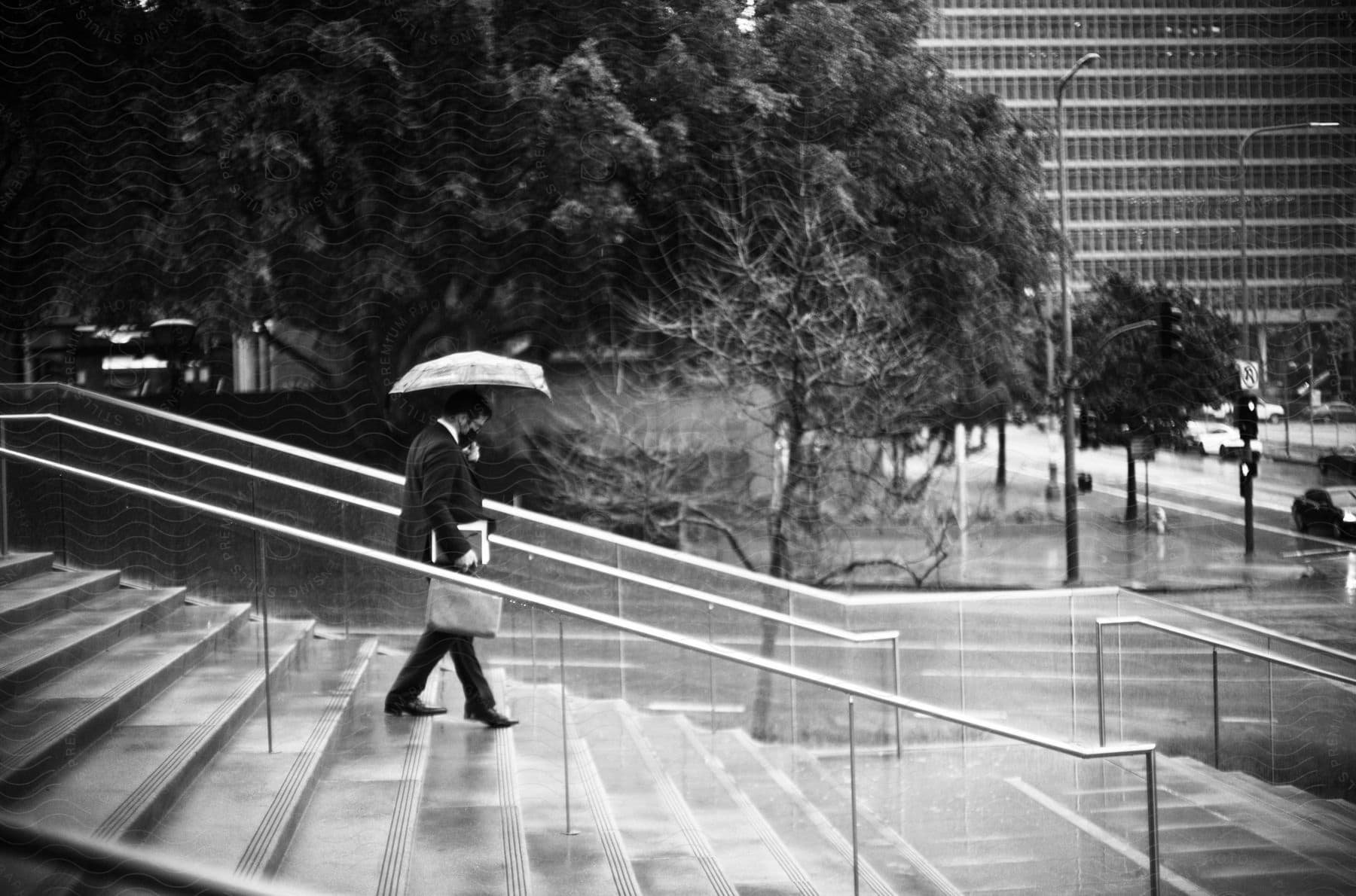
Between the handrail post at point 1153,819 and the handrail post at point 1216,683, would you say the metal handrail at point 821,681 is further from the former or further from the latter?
the handrail post at point 1216,683

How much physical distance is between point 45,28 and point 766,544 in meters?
5.32

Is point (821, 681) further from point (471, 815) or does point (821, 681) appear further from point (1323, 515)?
point (1323, 515)

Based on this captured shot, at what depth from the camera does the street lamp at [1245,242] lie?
668cm

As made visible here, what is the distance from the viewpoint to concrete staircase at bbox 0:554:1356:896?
2975 millimetres

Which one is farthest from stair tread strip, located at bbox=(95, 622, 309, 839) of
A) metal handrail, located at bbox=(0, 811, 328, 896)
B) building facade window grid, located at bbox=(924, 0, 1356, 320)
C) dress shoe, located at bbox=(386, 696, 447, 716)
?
building facade window grid, located at bbox=(924, 0, 1356, 320)

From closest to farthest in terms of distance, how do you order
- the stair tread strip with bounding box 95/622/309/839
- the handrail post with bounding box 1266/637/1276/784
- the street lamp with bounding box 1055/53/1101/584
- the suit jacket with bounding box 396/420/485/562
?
the stair tread strip with bounding box 95/622/309/839, the suit jacket with bounding box 396/420/485/562, the handrail post with bounding box 1266/637/1276/784, the street lamp with bounding box 1055/53/1101/584

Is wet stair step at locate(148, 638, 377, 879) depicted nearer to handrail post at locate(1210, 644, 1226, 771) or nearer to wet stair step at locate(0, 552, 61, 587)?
wet stair step at locate(0, 552, 61, 587)

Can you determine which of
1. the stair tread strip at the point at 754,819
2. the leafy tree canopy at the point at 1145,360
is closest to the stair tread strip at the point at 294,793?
the stair tread strip at the point at 754,819

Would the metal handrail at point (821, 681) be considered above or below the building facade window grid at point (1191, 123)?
below

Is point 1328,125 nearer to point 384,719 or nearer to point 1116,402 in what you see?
point 1116,402

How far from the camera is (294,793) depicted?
3189 millimetres

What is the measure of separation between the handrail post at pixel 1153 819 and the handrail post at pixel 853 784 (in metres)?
0.75

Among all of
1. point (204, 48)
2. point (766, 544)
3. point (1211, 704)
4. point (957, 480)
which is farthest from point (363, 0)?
point (1211, 704)

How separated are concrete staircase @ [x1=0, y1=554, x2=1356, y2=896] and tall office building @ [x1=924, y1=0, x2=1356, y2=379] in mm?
3670
